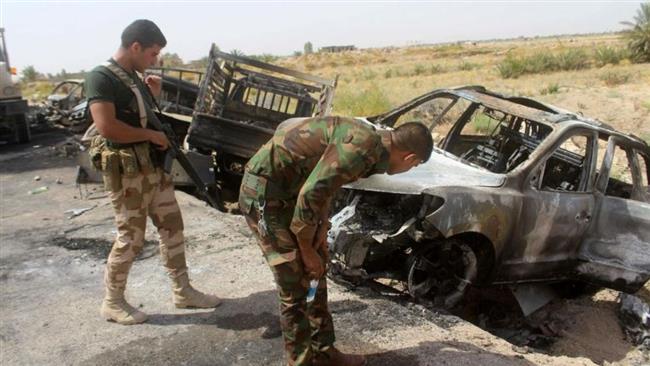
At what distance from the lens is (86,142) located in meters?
7.30

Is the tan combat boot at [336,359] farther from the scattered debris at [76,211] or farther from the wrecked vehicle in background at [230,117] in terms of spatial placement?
the scattered debris at [76,211]

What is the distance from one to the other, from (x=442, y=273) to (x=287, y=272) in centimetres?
205

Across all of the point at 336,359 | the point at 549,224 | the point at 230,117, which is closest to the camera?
the point at 336,359

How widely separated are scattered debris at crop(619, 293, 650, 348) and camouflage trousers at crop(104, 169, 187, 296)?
3.90 m

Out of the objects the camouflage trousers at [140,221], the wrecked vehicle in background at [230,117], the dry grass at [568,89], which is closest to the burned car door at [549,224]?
the camouflage trousers at [140,221]

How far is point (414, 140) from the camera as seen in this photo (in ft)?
8.20

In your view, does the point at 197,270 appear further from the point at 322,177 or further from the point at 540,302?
the point at 540,302

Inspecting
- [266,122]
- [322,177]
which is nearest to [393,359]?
[322,177]

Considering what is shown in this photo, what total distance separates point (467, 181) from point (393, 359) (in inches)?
63.9

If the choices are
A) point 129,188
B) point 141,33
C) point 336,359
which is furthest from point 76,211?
point 336,359

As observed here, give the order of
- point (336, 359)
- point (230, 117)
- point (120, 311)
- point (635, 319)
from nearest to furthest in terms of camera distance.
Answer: point (336, 359), point (120, 311), point (635, 319), point (230, 117)

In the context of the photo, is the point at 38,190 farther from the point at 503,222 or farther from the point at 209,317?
the point at 503,222

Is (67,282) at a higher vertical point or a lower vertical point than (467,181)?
lower

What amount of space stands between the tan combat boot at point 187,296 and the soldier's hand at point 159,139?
92cm
